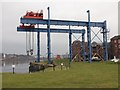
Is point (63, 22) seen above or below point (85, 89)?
above

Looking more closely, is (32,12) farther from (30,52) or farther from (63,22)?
(30,52)

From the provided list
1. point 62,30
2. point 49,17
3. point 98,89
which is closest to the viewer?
point 98,89

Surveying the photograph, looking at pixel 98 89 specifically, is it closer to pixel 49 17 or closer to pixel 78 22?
pixel 49 17

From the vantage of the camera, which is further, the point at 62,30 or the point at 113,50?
the point at 113,50

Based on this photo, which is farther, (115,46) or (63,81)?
(115,46)

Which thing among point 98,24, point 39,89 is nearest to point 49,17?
point 98,24

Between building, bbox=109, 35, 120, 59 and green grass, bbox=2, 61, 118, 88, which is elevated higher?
building, bbox=109, 35, 120, 59

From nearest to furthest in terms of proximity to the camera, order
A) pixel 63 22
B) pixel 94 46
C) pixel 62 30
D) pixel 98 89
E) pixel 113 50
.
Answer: pixel 98 89
pixel 63 22
pixel 62 30
pixel 113 50
pixel 94 46

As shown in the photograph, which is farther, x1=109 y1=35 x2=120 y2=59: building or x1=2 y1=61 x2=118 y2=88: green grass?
x1=109 y1=35 x2=120 y2=59: building

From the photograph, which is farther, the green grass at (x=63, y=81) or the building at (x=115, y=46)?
the building at (x=115, y=46)

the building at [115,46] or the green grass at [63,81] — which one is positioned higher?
the building at [115,46]

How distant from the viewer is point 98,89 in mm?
11844

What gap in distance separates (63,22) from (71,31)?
8340 mm

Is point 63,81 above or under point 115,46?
under
